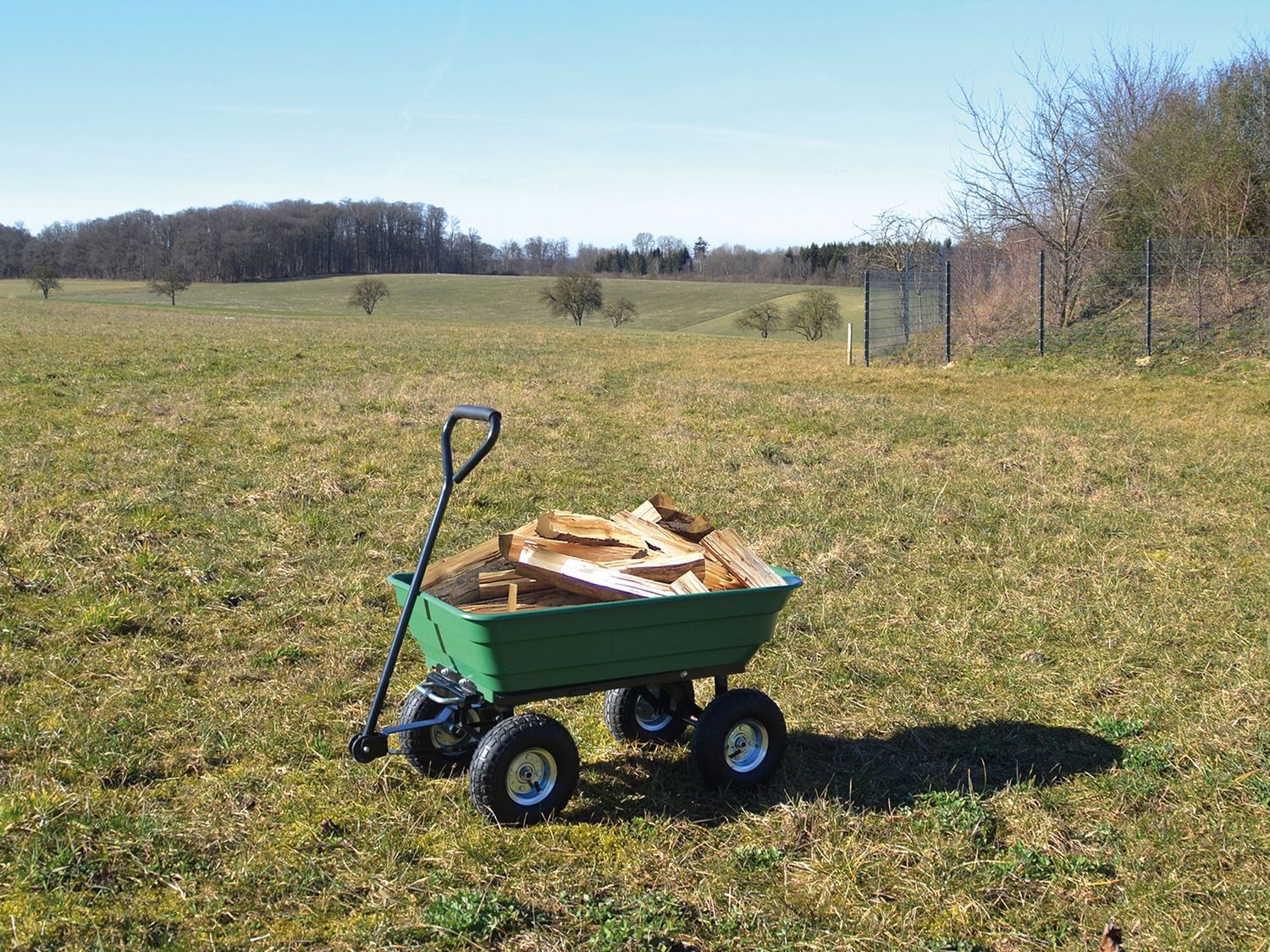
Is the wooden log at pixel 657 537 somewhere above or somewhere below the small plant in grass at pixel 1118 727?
above

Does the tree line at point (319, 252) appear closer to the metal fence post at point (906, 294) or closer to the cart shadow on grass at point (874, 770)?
the metal fence post at point (906, 294)

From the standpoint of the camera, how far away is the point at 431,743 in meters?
4.20

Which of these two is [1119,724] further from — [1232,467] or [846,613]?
[1232,467]

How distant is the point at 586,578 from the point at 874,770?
5.03 ft

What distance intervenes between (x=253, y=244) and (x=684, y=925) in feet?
369

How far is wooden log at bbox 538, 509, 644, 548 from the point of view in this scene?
4.40 metres

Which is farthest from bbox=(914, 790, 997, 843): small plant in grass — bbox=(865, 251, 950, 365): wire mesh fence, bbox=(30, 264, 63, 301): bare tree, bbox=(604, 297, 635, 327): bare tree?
bbox=(30, 264, 63, 301): bare tree

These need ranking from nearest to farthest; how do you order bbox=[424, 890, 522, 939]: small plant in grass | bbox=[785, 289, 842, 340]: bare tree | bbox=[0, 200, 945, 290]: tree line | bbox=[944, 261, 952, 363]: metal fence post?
bbox=[424, 890, 522, 939]: small plant in grass
bbox=[944, 261, 952, 363]: metal fence post
bbox=[785, 289, 842, 340]: bare tree
bbox=[0, 200, 945, 290]: tree line

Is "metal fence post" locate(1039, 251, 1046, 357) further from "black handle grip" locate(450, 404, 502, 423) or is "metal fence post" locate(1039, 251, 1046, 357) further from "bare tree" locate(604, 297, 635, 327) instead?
"bare tree" locate(604, 297, 635, 327)

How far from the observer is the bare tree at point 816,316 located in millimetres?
59531

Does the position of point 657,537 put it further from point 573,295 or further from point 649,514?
point 573,295

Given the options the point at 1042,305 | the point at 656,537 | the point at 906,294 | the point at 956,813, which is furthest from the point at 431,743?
the point at 906,294

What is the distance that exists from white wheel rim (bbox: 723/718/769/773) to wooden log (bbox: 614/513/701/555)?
2.43ft

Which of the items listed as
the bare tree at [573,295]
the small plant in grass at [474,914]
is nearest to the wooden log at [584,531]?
the small plant in grass at [474,914]
